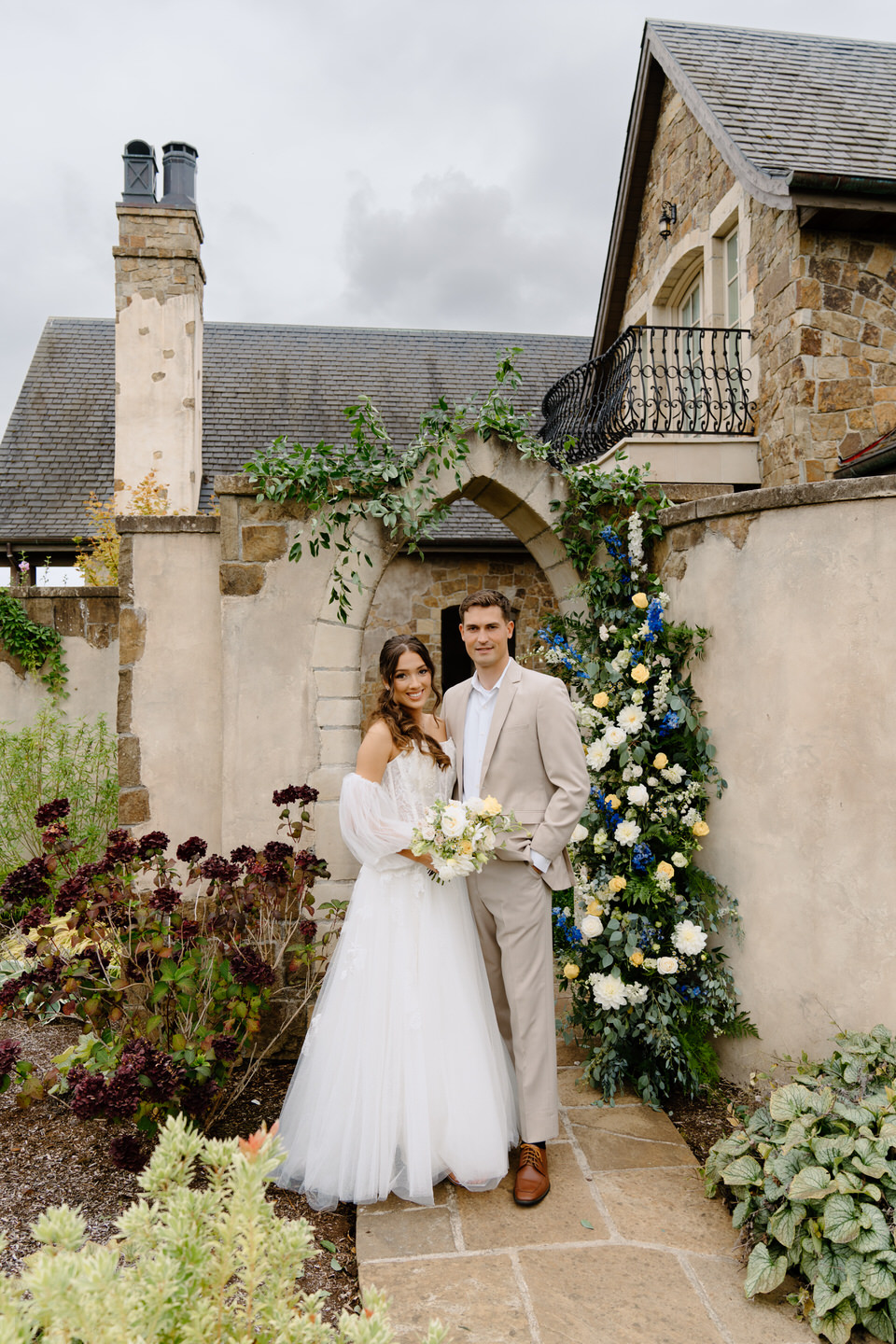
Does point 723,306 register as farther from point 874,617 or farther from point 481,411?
point 874,617

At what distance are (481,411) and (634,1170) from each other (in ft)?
10.4

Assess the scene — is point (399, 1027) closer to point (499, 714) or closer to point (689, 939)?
point (499, 714)

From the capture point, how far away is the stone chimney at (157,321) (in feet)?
31.3

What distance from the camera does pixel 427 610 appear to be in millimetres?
10883

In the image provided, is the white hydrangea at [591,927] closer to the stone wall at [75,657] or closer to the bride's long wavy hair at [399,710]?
the bride's long wavy hair at [399,710]

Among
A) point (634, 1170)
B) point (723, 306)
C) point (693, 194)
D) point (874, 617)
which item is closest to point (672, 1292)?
point (634, 1170)

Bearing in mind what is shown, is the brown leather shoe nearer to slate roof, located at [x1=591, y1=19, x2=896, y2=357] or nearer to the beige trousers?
the beige trousers

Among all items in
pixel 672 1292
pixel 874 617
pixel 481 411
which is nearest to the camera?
pixel 672 1292

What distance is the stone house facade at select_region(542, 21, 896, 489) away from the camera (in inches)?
278

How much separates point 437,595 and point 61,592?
509 centimetres

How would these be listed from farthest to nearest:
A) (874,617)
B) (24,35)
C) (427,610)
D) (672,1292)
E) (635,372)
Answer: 1. (427,610)
2. (635,372)
3. (24,35)
4. (874,617)
5. (672,1292)

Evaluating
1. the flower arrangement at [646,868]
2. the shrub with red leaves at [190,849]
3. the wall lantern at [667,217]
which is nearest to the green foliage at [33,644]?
the shrub with red leaves at [190,849]

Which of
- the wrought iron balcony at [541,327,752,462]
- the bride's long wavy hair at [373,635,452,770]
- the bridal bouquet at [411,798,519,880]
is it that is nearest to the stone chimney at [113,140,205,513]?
the wrought iron balcony at [541,327,752,462]

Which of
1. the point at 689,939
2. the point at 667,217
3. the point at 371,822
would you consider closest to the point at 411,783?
the point at 371,822
